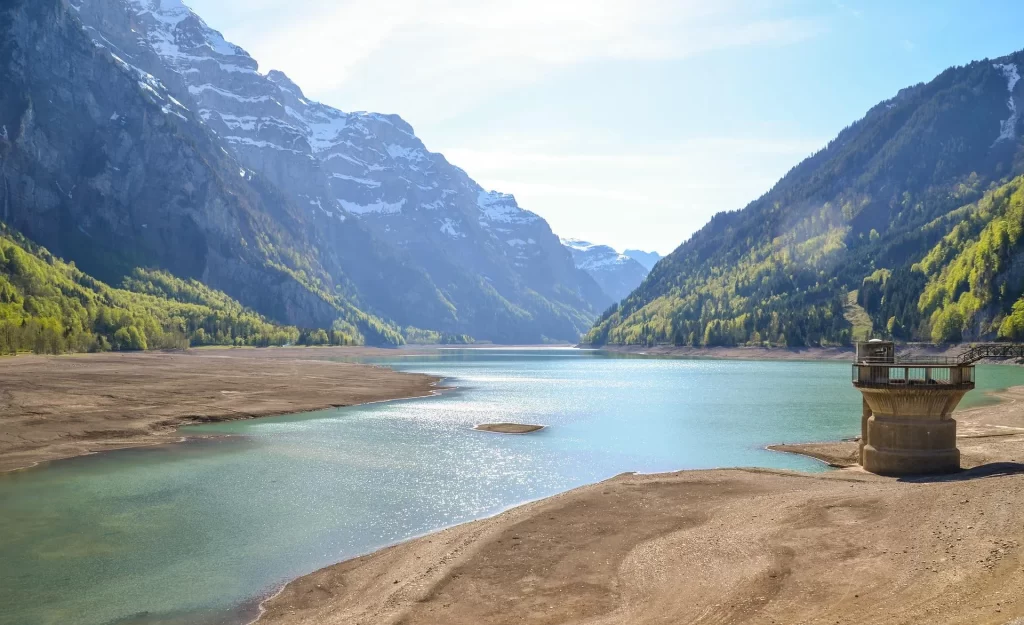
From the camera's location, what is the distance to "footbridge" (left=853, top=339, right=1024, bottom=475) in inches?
1649

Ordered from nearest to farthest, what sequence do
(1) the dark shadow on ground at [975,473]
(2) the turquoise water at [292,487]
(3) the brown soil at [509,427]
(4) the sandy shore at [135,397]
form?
(2) the turquoise water at [292,487], (1) the dark shadow on ground at [975,473], (4) the sandy shore at [135,397], (3) the brown soil at [509,427]

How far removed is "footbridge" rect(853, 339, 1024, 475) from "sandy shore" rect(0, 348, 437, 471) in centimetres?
5743

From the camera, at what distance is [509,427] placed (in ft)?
243

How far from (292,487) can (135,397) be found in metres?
47.4

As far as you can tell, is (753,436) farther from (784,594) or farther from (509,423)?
(784,594)

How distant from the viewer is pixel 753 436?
219 feet

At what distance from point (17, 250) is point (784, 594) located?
230175 millimetres

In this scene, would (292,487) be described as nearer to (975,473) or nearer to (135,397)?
(975,473)

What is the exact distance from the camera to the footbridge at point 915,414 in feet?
137

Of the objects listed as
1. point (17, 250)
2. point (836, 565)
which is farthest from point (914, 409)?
point (17, 250)

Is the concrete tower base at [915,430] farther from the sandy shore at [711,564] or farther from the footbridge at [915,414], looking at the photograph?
the sandy shore at [711,564]

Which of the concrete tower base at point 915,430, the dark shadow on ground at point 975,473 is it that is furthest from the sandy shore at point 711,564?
the concrete tower base at point 915,430

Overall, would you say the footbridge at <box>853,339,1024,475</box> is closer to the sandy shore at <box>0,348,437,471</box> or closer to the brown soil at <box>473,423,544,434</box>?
the brown soil at <box>473,423,544,434</box>

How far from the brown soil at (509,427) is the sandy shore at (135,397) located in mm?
26901
